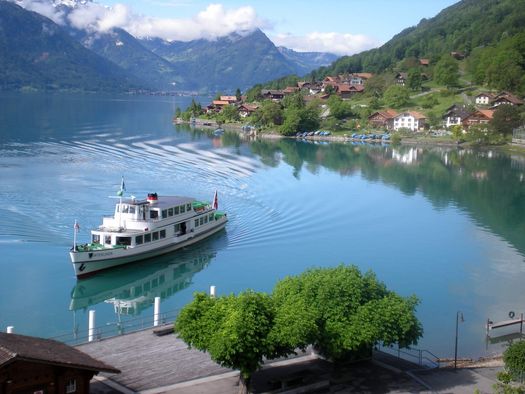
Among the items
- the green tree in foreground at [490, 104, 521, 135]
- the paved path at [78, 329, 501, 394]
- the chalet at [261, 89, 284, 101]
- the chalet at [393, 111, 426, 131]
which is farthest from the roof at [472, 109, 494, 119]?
the paved path at [78, 329, 501, 394]

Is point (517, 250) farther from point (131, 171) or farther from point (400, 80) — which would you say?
point (400, 80)

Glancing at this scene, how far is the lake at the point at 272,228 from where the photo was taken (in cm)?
2720

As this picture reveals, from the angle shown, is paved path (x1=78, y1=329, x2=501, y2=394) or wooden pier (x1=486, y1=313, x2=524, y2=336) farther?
wooden pier (x1=486, y1=313, x2=524, y2=336)

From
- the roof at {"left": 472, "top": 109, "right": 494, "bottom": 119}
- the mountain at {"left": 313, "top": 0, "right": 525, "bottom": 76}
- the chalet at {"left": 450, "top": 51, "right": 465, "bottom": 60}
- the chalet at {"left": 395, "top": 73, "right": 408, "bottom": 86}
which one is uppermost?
the mountain at {"left": 313, "top": 0, "right": 525, "bottom": 76}

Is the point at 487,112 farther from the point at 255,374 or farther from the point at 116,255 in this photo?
the point at 255,374

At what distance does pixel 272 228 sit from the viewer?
3822cm

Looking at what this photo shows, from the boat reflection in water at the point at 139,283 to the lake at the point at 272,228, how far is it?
0.09 m

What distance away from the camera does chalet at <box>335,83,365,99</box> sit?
131 metres

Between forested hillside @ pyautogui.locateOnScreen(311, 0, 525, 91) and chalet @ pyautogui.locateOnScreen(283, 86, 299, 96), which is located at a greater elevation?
forested hillside @ pyautogui.locateOnScreen(311, 0, 525, 91)

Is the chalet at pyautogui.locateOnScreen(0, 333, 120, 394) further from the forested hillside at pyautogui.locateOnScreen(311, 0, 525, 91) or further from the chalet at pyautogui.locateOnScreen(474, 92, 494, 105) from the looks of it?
Result: the forested hillside at pyautogui.locateOnScreen(311, 0, 525, 91)

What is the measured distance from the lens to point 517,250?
3706 cm

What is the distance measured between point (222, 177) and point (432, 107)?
204 ft

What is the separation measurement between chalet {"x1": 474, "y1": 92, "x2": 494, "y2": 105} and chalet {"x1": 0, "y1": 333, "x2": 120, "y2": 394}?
102301 mm

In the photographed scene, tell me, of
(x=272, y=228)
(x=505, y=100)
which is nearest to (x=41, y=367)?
(x=272, y=228)
